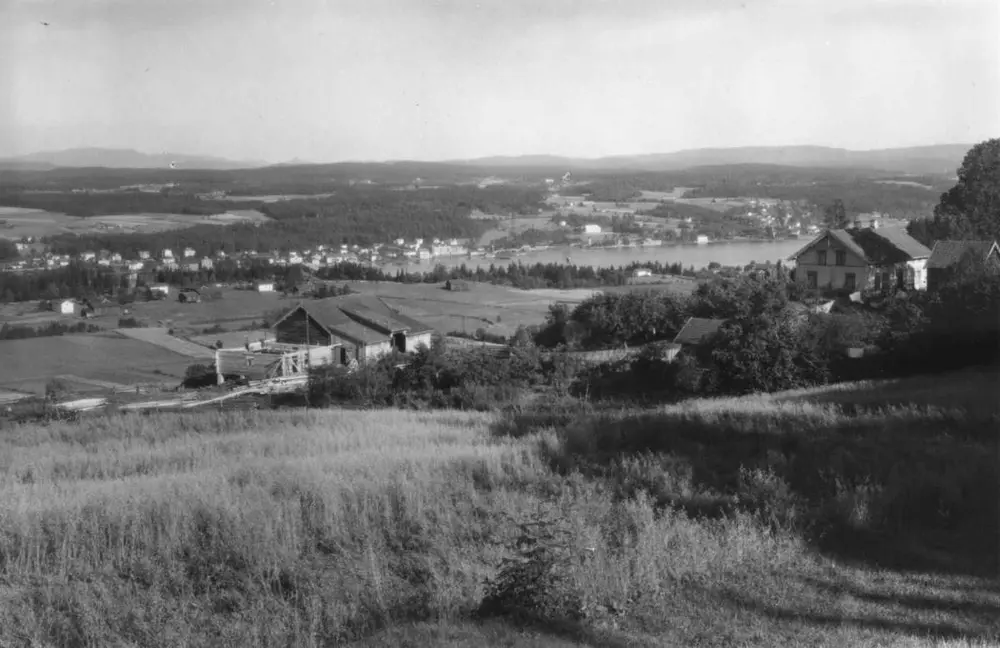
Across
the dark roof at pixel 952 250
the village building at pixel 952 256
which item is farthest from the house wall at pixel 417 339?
the dark roof at pixel 952 250

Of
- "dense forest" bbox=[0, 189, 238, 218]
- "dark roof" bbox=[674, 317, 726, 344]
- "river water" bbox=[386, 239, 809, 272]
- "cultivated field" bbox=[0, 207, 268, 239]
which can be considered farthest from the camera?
"river water" bbox=[386, 239, 809, 272]

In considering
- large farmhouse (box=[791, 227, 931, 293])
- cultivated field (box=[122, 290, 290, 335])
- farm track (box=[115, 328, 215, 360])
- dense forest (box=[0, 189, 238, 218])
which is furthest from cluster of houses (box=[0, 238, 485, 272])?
large farmhouse (box=[791, 227, 931, 293])

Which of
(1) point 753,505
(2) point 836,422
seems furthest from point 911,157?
A: (1) point 753,505

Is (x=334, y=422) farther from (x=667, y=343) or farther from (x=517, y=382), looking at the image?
(x=667, y=343)

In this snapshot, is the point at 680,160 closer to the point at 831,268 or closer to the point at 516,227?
the point at 516,227

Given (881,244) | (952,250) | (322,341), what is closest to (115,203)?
(322,341)

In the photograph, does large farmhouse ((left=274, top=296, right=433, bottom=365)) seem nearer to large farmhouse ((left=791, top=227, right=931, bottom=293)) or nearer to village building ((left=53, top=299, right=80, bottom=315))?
village building ((left=53, top=299, right=80, bottom=315))
